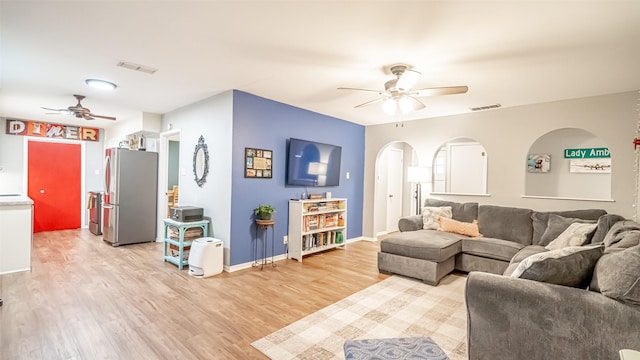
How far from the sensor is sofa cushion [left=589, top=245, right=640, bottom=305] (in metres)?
1.46

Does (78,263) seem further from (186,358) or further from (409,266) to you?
(409,266)

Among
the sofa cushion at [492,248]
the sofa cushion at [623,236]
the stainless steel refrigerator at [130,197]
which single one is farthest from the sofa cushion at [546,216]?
the stainless steel refrigerator at [130,197]

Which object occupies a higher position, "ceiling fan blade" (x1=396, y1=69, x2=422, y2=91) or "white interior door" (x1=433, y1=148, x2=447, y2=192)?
"ceiling fan blade" (x1=396, y1=69, x2=422, y2=91)

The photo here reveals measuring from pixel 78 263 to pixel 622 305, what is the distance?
571cm

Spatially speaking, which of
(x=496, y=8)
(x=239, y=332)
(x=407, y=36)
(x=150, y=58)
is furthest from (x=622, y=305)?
Result: (x=150, y=58)

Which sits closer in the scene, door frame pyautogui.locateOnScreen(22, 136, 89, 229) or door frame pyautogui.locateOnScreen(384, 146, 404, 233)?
door frame pyautogui.locateOnScreen(22, 136, 89, 229)

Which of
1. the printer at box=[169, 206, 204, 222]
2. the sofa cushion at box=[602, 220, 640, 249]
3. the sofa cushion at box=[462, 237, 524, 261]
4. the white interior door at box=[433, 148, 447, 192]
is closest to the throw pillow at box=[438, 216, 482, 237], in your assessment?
the sofa cushion at box=[462, 237, 524, 261]

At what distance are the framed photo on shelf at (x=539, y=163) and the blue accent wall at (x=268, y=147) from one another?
344 centimetres

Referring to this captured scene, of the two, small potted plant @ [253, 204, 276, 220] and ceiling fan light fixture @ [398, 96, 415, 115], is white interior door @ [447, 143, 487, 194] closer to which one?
ceiling fan light fixture @ [398, 96, 415, 115]

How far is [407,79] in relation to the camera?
2863 mm

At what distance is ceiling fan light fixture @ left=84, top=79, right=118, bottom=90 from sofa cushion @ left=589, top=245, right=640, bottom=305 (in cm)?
508

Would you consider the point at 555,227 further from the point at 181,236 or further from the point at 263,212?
the point at 181,236

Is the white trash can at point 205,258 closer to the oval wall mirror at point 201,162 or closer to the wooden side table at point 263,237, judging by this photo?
the wooden side table at point 263,237

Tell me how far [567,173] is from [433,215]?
2.72 metres
